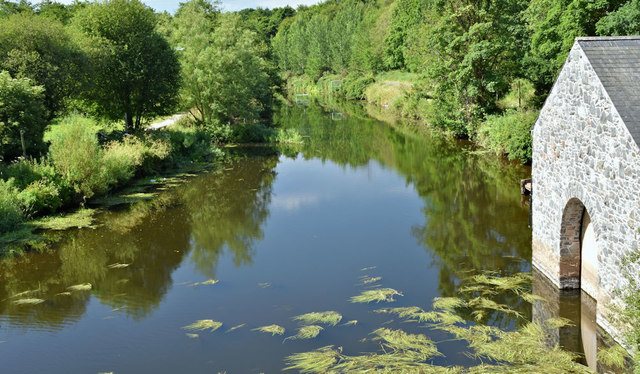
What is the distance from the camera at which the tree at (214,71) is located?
3512cm

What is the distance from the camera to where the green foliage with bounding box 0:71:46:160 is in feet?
65.2

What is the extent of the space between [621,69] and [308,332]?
7388 mm

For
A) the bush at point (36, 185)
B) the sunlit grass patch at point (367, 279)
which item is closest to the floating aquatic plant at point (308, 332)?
the sunlit grass patch at point (367, 279)

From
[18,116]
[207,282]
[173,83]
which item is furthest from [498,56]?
[18,116]

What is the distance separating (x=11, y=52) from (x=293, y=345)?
18980 millimetres

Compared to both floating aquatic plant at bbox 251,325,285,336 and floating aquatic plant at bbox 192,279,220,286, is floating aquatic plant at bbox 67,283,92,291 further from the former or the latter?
floating aquatic plant at bbox 251,325,285,336

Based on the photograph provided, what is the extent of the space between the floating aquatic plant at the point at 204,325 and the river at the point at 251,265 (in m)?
0.18

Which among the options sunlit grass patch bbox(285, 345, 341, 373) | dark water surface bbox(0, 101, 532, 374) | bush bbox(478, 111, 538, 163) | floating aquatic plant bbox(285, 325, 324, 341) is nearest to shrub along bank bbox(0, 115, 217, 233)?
dark water surface bbox(0, 101, 532, 374)

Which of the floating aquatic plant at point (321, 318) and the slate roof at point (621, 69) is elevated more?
the slate roof at point (621, 69)

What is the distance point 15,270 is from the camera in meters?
14.8

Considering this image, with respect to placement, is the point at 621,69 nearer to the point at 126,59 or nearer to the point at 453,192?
the point at 453,192

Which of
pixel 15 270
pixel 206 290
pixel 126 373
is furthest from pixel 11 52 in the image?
pixel 126 373

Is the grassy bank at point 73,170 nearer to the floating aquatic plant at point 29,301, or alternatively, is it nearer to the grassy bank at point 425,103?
the floating aquatic plant at point 29,301

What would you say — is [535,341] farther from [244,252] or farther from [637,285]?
[244,252]
